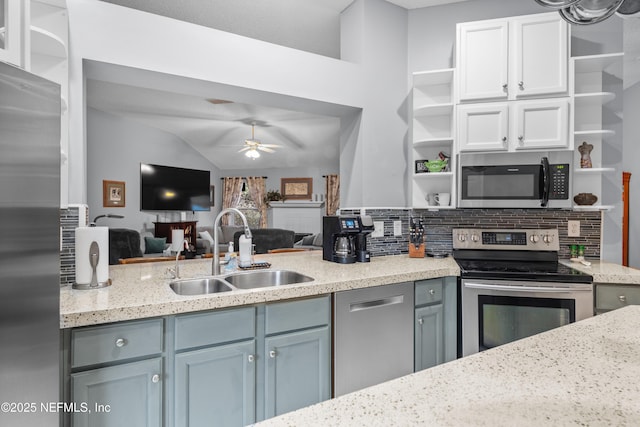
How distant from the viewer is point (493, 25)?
2484mm

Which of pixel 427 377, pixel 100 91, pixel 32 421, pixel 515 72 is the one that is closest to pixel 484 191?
pixel 515 72

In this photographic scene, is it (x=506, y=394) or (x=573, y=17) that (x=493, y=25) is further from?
(x=506, y=394)

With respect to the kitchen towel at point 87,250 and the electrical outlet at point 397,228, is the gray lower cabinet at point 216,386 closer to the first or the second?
the kitchen towel at point 87,250

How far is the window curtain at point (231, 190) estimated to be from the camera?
9164 millimetres

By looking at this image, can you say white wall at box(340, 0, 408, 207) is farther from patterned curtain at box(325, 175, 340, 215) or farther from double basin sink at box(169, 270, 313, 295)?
patterned curtain at box(325, 175, 340, 215)

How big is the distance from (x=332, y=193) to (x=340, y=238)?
6.16m

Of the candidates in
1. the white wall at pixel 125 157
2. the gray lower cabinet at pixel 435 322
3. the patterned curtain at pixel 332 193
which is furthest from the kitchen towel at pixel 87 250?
the patterned curtain at pixel 332 193

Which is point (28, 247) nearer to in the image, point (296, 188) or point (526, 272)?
point (526, 272)

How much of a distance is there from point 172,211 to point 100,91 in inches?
105

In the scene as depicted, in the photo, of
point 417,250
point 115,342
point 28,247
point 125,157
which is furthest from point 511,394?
point 125,157

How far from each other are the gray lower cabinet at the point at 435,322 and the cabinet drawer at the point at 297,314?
0.66m

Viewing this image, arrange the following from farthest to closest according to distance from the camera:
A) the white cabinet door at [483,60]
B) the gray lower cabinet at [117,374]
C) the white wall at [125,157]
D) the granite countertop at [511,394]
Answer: the white wall at [125,157], the white cabinet door at [483,60], the gray lower cabinet at [117,374], the granite countertop at [511,394]

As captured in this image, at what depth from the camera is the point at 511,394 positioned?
0.69 metres

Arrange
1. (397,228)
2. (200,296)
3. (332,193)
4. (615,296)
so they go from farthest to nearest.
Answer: (332,193), (397,228), (615,296), (200,296)
